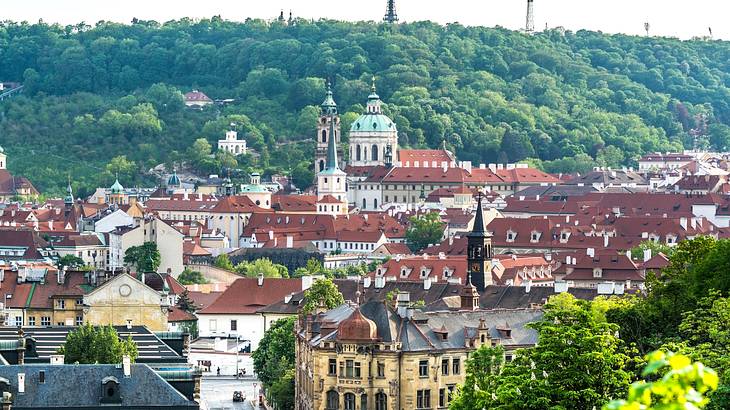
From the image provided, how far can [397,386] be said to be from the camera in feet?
198

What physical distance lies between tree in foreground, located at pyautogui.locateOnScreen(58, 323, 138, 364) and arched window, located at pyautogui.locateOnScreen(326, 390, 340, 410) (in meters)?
6.61

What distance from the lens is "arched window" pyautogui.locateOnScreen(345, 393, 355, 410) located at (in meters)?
60.4

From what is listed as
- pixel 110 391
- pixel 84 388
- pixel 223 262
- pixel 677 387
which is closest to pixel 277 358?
pixel 110 391

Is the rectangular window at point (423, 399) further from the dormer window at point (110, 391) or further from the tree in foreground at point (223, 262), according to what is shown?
the tree in foreground at point (223, 262)

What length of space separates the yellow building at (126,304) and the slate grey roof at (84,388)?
3336 centimetres

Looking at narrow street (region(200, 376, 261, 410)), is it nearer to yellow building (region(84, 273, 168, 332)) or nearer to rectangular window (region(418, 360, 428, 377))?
yellow building (region(84, 273, 168, 332))

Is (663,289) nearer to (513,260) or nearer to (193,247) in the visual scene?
(513,260)

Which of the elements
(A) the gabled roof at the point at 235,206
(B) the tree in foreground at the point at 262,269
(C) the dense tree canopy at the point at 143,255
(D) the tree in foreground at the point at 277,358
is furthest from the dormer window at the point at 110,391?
(A) the gabled roof at the point at 235,206

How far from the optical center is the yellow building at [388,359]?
60281mm

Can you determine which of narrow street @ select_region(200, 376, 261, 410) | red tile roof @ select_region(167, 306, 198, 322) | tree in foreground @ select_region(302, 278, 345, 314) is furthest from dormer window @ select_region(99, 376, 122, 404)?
red tile roof @ select_region(167, 306, 198, 322)

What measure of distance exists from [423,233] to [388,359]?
325 feet

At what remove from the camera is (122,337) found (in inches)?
2352

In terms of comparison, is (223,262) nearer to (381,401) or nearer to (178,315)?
(178,315)

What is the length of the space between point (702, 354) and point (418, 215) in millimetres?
131002
